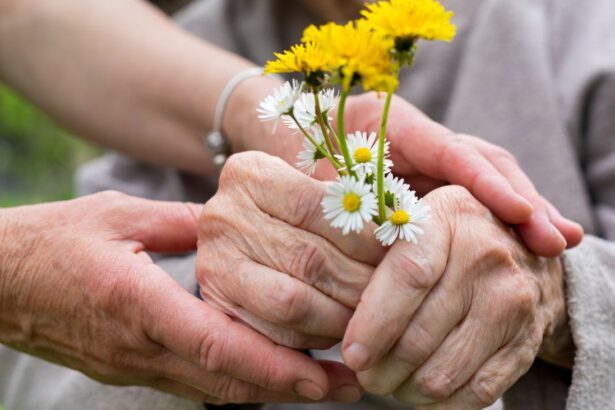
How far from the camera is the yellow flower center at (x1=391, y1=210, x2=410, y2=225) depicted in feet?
1.88

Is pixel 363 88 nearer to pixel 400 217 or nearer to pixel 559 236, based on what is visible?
pixel 400 217

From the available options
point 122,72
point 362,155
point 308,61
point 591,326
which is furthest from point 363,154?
point 122,72

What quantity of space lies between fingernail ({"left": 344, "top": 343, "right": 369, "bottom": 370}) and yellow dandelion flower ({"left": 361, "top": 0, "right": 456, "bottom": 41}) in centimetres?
27

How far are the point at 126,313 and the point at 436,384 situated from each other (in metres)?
0.31

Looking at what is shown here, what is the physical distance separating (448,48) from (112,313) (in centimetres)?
72

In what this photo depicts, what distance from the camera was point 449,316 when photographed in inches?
24.2

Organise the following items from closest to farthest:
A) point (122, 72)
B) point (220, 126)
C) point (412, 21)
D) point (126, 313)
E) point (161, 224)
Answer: point (412, 21) < point (126, 313) < point (161, 224) < point (220, 126) < point (122, 72)

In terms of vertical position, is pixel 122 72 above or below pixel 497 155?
below

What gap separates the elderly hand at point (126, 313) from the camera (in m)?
0.65

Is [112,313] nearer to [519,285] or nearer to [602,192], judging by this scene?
[519,285]

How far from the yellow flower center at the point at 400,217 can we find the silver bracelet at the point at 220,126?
522 mm

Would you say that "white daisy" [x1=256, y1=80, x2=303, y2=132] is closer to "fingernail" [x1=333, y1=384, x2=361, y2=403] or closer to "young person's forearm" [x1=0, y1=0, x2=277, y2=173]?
"fingernail" [x1=333, y1=384, x2=361, y2=403]

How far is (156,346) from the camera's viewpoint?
696 mm

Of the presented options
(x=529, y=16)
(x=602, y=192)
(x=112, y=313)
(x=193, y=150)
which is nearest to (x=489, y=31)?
(x=529, y=16)
